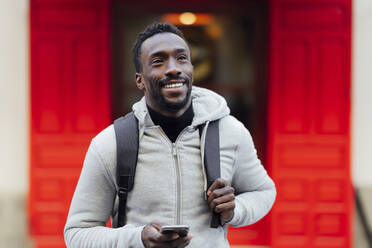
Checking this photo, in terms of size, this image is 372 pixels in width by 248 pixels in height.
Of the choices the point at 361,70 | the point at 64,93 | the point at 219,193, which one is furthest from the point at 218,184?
the point at 361,70

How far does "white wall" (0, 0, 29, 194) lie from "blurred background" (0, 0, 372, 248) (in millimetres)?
13

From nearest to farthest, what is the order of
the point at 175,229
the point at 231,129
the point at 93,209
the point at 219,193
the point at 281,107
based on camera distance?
the point at 175,229 < the point at 219,193 < the point at 93,209 < the point at 231,129 < the point at 281,107

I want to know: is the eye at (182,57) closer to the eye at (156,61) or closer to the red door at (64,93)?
the eye at (156,61)

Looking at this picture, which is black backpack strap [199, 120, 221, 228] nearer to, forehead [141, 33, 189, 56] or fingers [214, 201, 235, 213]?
fingers [214, 201, 235, 213]

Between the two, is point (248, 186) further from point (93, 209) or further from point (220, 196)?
point (93, 209)

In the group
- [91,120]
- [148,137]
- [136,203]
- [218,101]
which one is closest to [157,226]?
[136,203]

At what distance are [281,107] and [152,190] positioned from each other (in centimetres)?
343

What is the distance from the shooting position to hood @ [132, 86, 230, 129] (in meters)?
1.89

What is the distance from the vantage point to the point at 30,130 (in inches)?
199

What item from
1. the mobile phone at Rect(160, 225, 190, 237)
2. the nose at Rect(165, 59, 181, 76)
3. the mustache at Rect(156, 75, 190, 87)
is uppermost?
the nose at Rect(165, 59, 181, 76)

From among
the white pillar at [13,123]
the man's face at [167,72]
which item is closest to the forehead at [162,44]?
the man's face at [167,72]

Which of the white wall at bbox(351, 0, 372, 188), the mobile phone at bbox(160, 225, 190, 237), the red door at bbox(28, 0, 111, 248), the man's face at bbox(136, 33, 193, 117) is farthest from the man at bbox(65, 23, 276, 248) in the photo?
the white wall at bbox(351, 0, 372, 188)

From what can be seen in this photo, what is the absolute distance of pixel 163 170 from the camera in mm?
1817

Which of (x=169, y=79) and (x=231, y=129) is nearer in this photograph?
(x=169, y=79)
